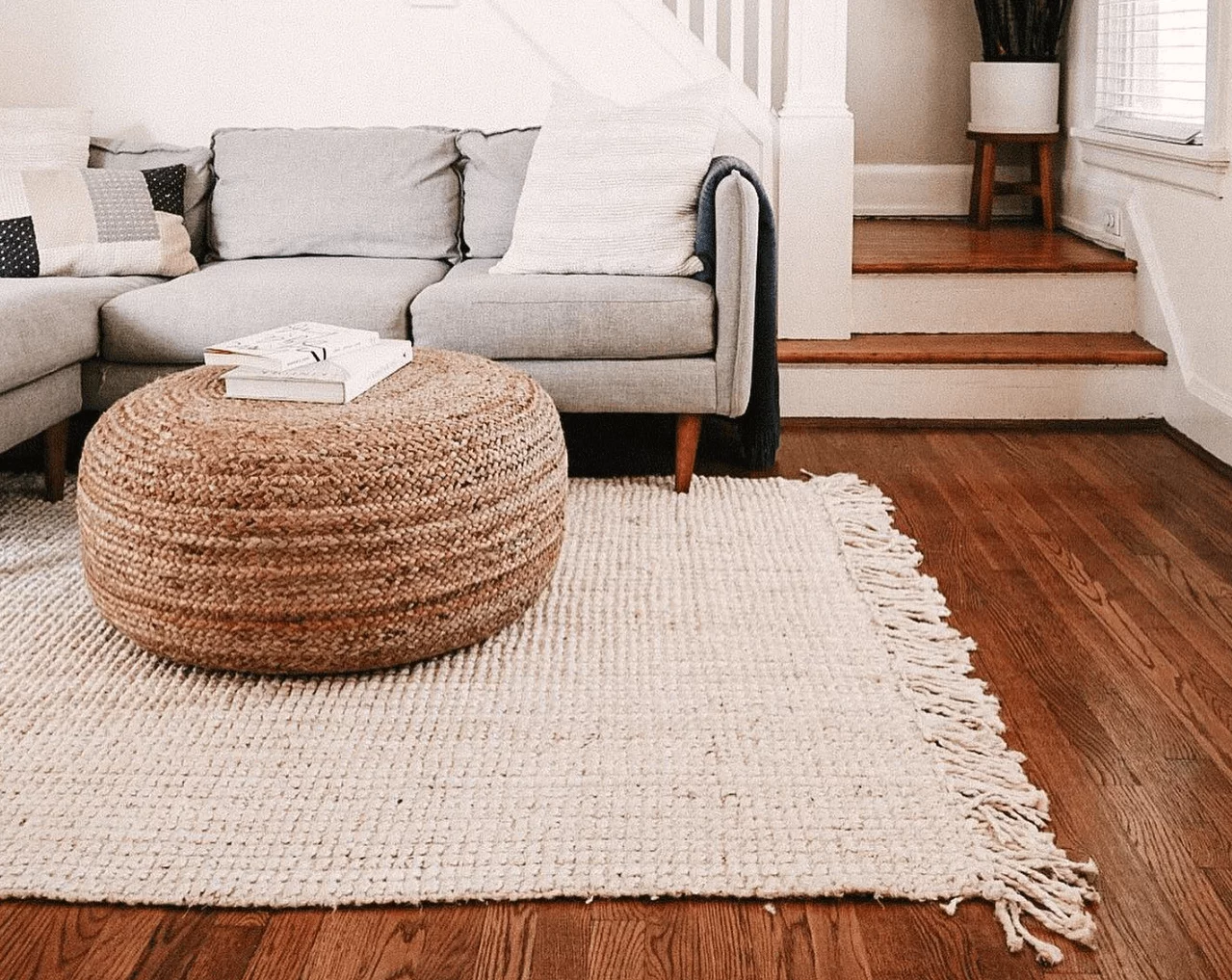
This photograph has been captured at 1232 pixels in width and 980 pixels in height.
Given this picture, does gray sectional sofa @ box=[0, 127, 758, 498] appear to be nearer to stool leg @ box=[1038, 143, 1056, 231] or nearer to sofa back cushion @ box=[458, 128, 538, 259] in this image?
sofa back cushion @ box=[458, 128, 538, 259]

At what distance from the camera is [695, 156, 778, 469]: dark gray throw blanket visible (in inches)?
127

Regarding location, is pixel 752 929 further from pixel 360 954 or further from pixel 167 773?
pixel 167 773

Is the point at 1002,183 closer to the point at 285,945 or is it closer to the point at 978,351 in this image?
the point at 978,351

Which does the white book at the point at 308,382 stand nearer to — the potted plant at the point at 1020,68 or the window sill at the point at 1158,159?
the window sill at the point at 1158,159

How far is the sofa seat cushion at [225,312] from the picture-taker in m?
3.10

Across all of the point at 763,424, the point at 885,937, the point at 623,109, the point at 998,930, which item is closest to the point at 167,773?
the point at 885,937

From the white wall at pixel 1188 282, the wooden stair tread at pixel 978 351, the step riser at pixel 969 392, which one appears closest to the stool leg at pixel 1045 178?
the white wall at pixel 1188 282

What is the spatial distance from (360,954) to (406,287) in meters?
2.00

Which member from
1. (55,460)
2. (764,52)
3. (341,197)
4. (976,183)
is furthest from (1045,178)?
(55,460)

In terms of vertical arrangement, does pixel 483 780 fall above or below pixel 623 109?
below

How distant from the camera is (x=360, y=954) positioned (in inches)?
60.7

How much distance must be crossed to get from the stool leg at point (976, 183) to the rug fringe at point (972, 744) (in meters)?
2.14

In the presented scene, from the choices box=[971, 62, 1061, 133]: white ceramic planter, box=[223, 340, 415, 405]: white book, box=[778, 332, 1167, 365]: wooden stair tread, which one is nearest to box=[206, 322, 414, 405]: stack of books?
box=[223, 340, 415, 405]: white book

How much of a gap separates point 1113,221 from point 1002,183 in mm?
650
